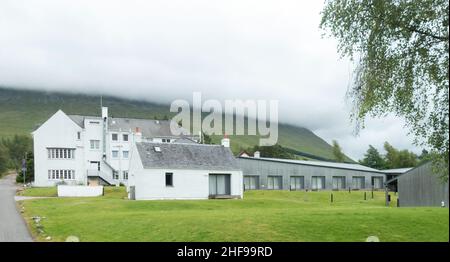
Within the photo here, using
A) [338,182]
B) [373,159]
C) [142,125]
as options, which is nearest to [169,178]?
[338,182]

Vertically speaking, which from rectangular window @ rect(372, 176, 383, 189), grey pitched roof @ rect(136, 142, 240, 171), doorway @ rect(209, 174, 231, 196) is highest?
grey pitched roof @ rect(136, 142, 240, 171)

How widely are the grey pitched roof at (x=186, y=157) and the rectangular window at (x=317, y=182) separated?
34263 mm

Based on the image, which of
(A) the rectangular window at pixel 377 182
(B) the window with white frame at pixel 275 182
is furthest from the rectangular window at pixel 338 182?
(B) the window with white frame at pixel 275 182

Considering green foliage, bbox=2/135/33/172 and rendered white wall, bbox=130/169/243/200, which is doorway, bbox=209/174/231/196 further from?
green foliage, bbox=2/135/33/172

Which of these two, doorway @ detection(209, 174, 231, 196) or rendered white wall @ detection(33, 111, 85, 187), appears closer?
doorway @ detection(209, 174, 231, 196)

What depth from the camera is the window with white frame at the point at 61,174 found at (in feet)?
259

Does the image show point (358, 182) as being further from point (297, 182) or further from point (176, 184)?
point (176, 184)

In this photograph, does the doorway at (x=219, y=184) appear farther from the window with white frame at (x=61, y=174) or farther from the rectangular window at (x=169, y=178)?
the window with white frame at (x=61, y=174)

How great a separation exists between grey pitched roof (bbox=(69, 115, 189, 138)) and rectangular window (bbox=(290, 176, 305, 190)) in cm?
2582

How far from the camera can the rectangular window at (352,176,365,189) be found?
92025mm

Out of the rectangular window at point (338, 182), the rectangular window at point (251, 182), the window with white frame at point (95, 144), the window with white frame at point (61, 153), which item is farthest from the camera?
the rectangular window at point (338, 182)

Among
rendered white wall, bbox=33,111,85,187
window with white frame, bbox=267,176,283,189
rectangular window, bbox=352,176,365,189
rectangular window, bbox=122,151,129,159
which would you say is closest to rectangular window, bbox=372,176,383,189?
rectangular window, bbox=352,176,365,189
